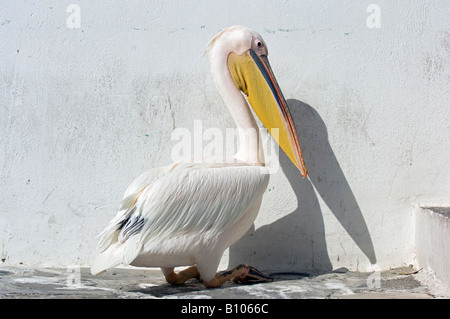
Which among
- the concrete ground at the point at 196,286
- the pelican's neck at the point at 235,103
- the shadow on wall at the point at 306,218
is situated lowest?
the concrete ground at the point at 196,286

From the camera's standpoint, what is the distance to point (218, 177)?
3428mm

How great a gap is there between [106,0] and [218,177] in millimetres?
1807

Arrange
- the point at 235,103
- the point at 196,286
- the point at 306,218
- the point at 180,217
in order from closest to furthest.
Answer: the point at 180,217
the point at 196,286
the point at 235,103
the point at 306,218

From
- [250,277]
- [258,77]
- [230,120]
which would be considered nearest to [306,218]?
[250,277]

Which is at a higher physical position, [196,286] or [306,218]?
[306,218]

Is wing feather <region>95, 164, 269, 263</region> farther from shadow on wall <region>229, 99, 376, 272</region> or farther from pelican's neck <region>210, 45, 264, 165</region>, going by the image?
shadow on wall <region>229, 99, 376, 272</region>

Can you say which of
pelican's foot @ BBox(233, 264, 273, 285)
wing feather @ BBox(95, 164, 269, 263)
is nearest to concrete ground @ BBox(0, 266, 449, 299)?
pelican's foot @ BBox(233, 264, 273, 285)

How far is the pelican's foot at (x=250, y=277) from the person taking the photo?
369cm

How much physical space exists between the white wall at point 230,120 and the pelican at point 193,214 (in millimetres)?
461

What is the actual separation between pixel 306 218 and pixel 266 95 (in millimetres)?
977

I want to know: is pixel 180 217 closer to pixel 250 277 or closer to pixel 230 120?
pixel 250 277

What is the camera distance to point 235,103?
389 cm

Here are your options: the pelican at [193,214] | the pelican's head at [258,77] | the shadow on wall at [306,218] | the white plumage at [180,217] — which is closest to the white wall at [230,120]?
the shadow on wall at [306,218]

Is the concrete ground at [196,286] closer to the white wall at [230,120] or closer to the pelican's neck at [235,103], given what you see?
the white wall at [230,120]
